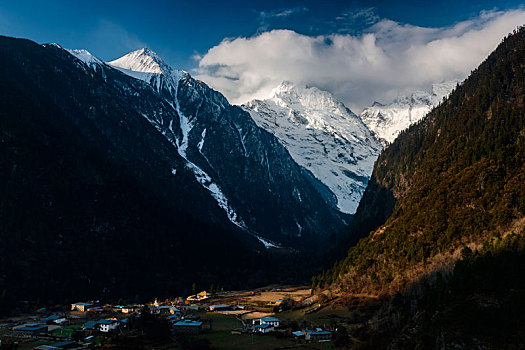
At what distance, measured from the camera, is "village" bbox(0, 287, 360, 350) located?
260 ft

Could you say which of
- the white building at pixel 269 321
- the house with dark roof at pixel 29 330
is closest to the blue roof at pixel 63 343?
the house with dark roof at pixel 29 330

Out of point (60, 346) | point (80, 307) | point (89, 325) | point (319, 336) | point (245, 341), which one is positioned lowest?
point (319, 336)

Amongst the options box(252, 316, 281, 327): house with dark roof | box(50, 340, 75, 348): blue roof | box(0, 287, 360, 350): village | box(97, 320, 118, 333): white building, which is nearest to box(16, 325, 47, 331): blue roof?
box(0, 287, 360, 350): village

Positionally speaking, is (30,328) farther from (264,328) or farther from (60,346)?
(264,328)

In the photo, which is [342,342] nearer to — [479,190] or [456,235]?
[456,235]

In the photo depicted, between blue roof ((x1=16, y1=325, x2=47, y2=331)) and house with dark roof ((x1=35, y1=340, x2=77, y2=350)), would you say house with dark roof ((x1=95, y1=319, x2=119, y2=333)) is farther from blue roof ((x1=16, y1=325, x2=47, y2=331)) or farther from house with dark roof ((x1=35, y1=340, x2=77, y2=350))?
house with dark roof ((x1=35, y1=340, x2=77, y2=350))

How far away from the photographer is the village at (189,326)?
79375 mm

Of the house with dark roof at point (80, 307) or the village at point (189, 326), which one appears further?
the house with dark roof at point (80, 307)

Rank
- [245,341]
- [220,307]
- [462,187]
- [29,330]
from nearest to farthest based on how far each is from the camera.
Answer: [245,341] < [29,330] < [462,187] < [220,307]

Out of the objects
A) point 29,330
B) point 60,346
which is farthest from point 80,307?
point 60,346

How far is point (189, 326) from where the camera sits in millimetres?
91125

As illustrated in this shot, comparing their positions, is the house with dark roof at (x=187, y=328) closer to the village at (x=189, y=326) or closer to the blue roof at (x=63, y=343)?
the village at (x=189, y=326)

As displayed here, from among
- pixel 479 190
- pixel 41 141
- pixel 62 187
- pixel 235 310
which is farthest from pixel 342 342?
pixel 41 141

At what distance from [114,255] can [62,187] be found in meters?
39.4
